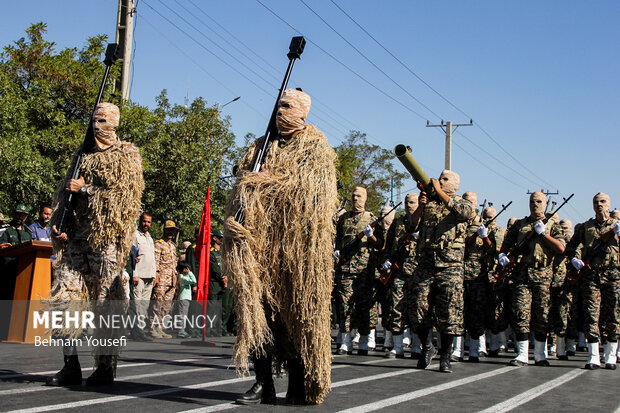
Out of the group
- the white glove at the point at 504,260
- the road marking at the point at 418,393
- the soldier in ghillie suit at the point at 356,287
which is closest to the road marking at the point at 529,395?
the road marking at the point at 418,393

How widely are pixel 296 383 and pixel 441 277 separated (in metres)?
3.67

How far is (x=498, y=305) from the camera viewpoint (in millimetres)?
11234

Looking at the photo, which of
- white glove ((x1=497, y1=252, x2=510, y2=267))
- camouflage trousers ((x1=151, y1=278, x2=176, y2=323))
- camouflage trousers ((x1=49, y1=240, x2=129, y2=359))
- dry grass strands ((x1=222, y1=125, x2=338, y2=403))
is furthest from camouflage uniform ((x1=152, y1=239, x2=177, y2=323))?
dry grass strands ((x1=222, y1=125, x2=338, y2=403))

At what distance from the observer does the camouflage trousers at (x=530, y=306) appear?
9.68 m

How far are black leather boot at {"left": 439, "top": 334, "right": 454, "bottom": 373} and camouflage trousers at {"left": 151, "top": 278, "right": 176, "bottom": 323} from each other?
6.74 metres

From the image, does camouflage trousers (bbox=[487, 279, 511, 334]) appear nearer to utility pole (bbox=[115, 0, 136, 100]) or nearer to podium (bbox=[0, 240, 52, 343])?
podium (bbox=[0, 240, 52, 343])

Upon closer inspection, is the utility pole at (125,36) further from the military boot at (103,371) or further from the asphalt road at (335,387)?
the military boot at (103,371)

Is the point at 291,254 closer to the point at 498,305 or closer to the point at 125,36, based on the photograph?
the point at 498,305

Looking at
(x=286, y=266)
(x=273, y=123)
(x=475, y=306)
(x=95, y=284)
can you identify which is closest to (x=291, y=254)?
(x=286, y=266)

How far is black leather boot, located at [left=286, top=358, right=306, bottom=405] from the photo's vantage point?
5.43 m

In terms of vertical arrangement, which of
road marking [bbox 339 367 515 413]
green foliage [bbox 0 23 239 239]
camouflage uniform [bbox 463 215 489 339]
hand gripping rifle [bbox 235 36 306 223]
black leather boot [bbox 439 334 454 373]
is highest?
green foliage [bbox 0 23 239 239]

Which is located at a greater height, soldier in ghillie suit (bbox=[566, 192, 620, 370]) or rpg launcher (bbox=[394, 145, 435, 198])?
rpg launcher (bbox=[394, 145, 435, 198])

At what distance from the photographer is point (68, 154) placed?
19.6m

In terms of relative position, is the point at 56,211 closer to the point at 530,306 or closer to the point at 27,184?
the point at 530,306
